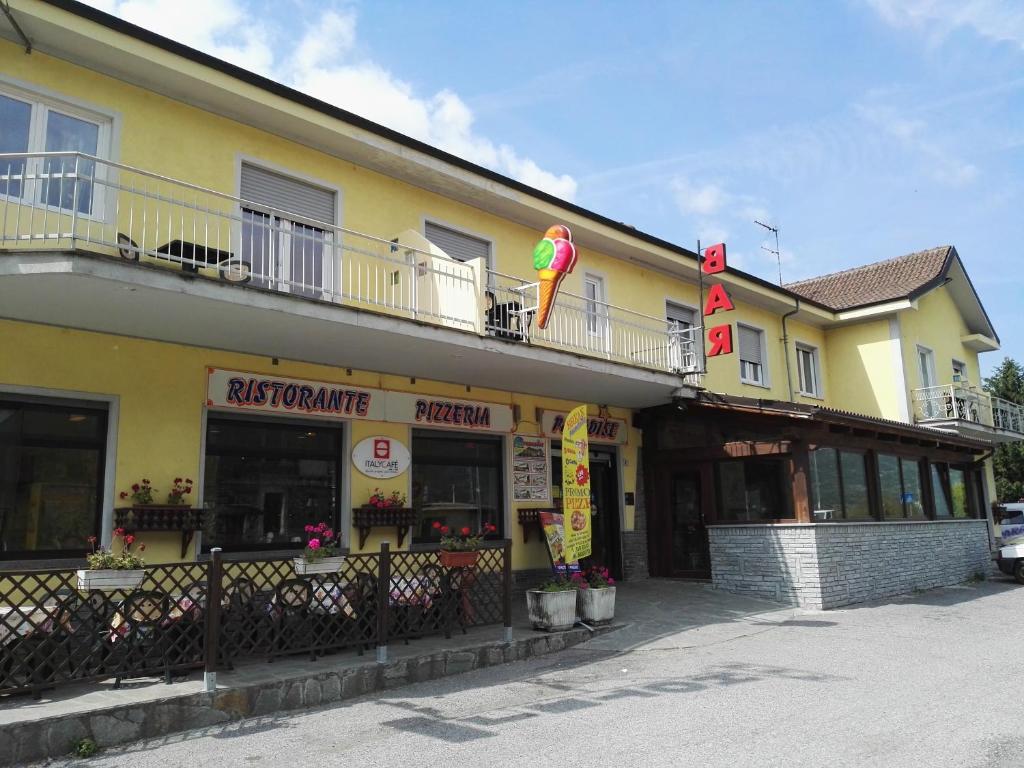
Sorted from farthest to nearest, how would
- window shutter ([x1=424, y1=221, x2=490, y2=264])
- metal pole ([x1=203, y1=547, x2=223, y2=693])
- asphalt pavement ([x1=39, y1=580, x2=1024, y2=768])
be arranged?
window shutter ([x1=424, y1=221, x2=490, y2=264]), metal pole ([x1=203, y1=547, x2=223, y2=693]), asphalt pavement ([x1=39, y1=580, x2=1024, y2=768])

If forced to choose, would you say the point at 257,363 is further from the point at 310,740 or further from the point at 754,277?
the point at 754,277

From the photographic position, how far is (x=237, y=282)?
7.81 meters

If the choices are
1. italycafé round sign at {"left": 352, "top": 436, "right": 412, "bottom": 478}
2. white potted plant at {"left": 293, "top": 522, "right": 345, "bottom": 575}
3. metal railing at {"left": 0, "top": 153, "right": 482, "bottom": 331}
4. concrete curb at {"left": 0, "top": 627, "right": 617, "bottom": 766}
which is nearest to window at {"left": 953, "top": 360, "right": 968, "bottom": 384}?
metal railing at {"left": 0, "top": 153, "right": 482, "bottom": 331}

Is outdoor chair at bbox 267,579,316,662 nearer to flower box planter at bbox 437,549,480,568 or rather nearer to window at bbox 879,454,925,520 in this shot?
flower box planter at bbox 437,549,480,568

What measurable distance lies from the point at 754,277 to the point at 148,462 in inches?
532

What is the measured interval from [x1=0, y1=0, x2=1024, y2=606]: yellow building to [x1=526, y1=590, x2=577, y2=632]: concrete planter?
2294mm

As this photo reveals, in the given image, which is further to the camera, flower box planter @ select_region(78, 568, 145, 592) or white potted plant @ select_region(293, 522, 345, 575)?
white potted plant @ select_region(293, 522, 345, 575)

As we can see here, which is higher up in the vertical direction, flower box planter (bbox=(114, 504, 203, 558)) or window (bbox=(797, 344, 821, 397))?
window (bbox=(797, 344, 821, 397))

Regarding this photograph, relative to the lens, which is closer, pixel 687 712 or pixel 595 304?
pixel 687 712

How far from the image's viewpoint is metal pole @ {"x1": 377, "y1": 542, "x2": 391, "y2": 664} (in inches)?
294

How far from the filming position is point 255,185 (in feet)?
32.5

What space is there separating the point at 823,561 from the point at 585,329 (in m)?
5.20

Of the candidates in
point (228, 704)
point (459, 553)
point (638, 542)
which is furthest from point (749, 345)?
point (228, 704)

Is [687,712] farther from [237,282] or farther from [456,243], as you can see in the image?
[456,243]
